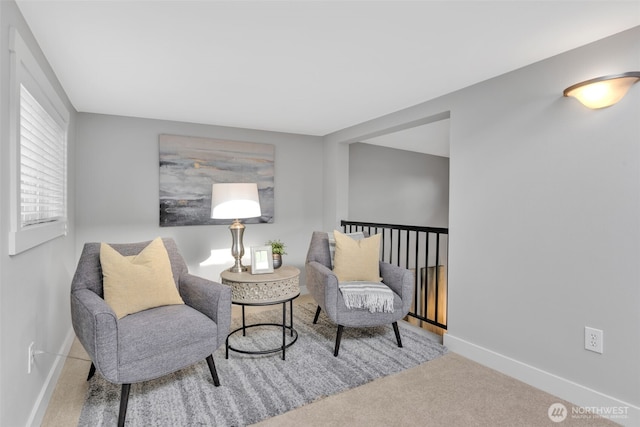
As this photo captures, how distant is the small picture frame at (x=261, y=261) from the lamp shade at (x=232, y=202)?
31 cm

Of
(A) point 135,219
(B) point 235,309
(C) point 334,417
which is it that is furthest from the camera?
(B) point 235,309

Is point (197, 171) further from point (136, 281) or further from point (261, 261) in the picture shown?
point (136, 281)

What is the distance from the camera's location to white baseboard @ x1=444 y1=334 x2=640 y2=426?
1.85 m

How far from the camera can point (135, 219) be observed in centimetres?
354

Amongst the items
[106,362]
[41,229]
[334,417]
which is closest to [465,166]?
[334,417]

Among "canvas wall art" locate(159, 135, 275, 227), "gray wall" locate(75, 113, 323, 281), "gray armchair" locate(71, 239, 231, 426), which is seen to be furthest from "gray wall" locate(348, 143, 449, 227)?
"gray armchair" locate(71, 239, 231, 426)

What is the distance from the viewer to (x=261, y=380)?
2264 mm

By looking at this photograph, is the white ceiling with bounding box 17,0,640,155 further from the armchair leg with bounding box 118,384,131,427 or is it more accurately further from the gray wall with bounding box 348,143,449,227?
the gray wall with bounding box 348,143,449,227

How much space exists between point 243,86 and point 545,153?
7.09 ft

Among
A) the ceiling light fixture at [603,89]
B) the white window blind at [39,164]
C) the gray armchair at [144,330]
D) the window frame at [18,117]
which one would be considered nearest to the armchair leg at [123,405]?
the gray armchair at [144,330]

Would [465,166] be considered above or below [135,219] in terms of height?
above

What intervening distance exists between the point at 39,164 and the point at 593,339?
11.1 ft

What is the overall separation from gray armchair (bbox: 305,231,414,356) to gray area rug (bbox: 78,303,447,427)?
8.2 inches

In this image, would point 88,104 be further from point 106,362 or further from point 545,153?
point 545,153
